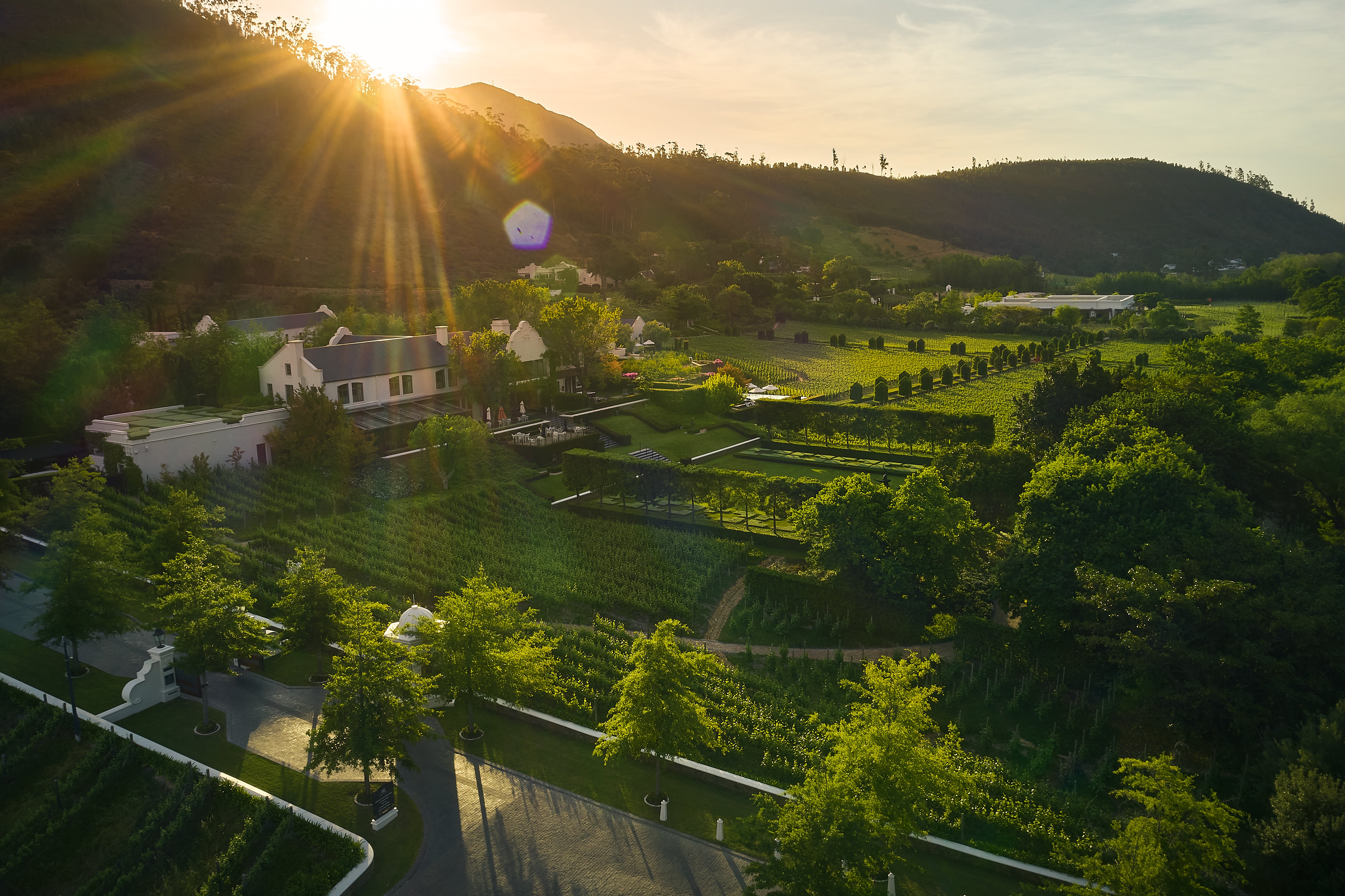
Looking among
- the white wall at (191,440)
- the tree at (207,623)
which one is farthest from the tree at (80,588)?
the white wall at (191,440)

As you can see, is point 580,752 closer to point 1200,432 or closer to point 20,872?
point 20,872

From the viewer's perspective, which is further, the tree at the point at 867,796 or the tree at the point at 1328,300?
the tree at the point at 1328,300

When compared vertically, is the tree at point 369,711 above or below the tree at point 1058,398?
below

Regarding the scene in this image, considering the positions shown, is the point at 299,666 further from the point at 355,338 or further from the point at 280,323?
the point at 280,323

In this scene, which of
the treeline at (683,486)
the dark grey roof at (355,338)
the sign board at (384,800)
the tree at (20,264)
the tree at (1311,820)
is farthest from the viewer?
the tree at (20,264)

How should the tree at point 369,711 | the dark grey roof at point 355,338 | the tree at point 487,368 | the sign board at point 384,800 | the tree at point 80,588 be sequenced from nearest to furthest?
the tree at point 369,711 → the sign board at point 384,800 → the tree at point 80,588 → the tree at point 487,368 → the dark grey roof at point 355,338

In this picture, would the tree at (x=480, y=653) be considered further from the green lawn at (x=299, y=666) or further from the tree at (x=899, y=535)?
the tree at (x=899, y=535)

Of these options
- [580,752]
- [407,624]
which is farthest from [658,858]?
[407,624]

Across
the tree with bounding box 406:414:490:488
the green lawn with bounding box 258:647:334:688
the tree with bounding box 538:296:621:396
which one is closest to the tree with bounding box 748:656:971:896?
the green lawn with bounding box 258:647:334:688
